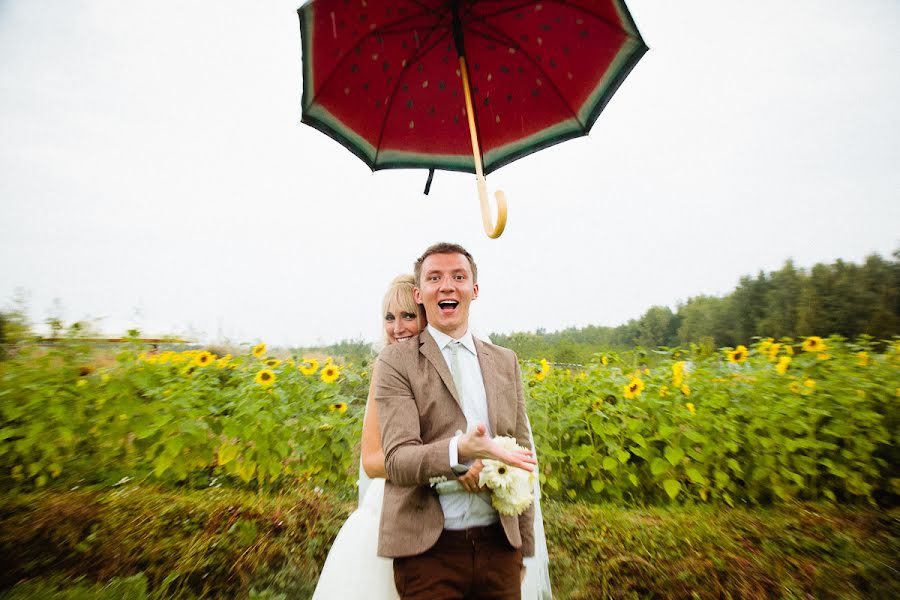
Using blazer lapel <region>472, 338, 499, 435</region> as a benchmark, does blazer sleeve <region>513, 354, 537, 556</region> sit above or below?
below

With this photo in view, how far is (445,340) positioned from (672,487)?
8.23 feet

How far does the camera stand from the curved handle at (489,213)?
4.73ft

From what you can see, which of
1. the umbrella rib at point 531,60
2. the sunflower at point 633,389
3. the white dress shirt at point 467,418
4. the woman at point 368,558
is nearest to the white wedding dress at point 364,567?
the woman at point 368,558

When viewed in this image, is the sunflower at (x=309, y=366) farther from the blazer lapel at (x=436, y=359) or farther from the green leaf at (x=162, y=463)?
the blazer lapel at (x=436, y=359)

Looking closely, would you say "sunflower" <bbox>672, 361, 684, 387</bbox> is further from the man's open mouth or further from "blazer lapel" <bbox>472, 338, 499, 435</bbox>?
the man's open mouth

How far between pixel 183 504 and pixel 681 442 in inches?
141

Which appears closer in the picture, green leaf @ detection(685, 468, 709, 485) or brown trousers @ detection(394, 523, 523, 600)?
brown trousers @ detection(394, 523, 523, 600)

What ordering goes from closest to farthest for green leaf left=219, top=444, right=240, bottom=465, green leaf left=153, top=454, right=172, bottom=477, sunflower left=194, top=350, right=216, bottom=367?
green leaf left=153, top=454, right=172, bottom=477
green leaf left=219, top=444, right=240, bottom=465
sunflower left=194, top=350, right=216, bottom=367

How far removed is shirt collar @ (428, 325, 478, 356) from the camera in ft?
5.10

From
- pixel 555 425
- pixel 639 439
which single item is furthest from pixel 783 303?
pixel 555 425

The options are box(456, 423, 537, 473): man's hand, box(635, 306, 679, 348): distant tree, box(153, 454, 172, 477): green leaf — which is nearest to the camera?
box(456, 423, 537, 473): man's hand

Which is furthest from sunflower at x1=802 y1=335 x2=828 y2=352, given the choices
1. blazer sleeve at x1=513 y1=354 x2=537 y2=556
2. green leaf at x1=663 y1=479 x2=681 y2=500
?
blazer sleeve at x1=513 y1=354 x2=537 y2=556

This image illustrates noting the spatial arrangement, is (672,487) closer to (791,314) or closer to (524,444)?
(524,444)

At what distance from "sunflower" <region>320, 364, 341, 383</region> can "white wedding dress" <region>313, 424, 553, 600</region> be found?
1658mm
